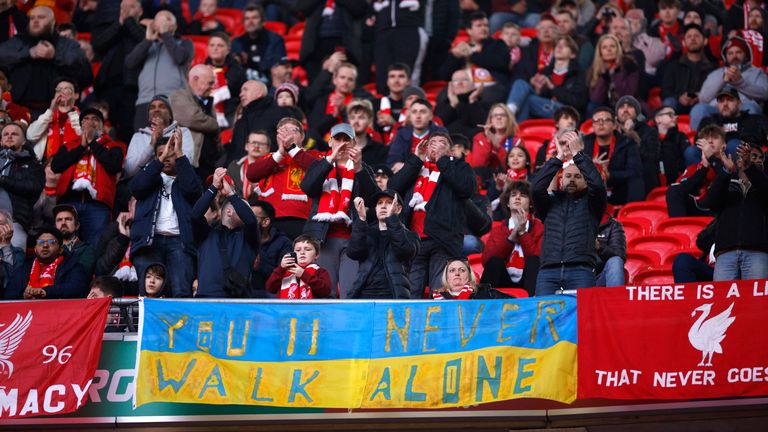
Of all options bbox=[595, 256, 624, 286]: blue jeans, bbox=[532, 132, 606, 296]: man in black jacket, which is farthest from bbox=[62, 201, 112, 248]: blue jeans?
bbox=[595, 256, 624, 286]: blue jeans

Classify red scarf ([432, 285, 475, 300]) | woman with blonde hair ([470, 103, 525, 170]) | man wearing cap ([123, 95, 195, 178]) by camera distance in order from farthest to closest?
woman with blonde hair ([470, 103, 525, 170]) → man wearing cap ([123, 95, 195, 178]) → red scarf ([432, 285, 475, 300])

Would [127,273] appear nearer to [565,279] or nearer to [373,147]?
[373,147]

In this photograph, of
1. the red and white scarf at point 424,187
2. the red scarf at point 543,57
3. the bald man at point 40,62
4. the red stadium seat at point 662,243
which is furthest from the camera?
the red scarf at point 543,57

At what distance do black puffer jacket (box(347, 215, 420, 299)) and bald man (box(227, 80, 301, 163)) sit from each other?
329 cm

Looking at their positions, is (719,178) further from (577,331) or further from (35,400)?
(35,400)

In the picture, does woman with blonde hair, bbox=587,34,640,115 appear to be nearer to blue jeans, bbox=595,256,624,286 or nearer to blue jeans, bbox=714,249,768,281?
blue jeans, bbox=595,256,624,286

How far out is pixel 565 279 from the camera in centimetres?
1019

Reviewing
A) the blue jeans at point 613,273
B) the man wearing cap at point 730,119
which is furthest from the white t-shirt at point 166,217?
the man wearing cap at point 730,119

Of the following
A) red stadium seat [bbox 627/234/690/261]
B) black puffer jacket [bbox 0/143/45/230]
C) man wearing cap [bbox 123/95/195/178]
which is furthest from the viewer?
red stadium seat [bbox 627/234/690/261]

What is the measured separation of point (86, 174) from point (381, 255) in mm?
3289

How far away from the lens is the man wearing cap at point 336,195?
10977 mm

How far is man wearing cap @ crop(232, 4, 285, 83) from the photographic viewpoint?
16.5 m

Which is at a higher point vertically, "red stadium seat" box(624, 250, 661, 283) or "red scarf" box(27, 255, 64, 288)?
"red stadium seat" box(624, 250, 661, 283)

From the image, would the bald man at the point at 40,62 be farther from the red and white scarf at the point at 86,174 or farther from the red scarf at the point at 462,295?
the red scarf at the point at 462,295
